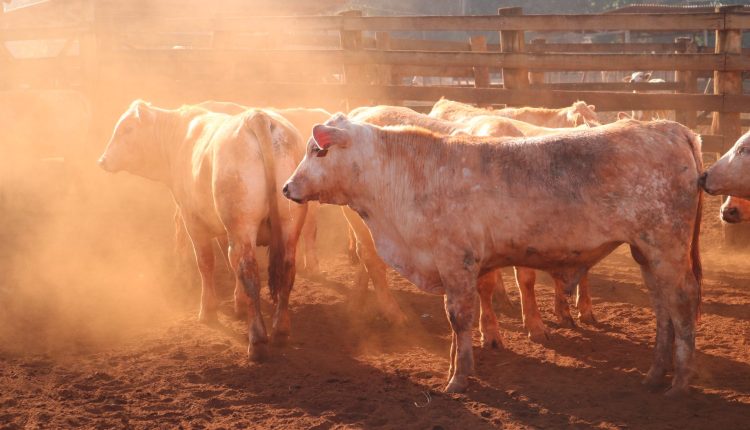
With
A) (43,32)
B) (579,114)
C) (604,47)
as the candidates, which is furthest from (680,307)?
(604,47)

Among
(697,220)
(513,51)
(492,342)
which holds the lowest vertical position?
(492,342)

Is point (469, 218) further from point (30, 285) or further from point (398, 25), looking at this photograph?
point (398, 25)

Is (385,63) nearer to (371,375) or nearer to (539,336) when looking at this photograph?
(539,336)

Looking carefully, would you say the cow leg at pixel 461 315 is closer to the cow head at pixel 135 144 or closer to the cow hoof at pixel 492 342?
the cow hoof at pixel 492 342

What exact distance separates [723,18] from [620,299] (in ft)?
13.3

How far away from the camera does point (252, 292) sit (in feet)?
24.4

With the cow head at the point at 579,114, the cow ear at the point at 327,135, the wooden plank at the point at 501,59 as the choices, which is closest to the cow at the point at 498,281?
the cow ear at the point at 327,135

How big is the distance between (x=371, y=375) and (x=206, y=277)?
263cm

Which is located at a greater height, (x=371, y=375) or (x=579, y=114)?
(x=579, y=114)

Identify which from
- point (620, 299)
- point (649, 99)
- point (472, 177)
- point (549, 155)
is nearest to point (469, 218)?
point (472, 177)

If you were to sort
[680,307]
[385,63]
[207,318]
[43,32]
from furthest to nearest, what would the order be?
[43,32]
[385,63]
[207,318]
[680,307]

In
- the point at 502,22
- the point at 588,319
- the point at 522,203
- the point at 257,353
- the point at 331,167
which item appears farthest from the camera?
the point at 502,22

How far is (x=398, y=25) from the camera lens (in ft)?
42.4

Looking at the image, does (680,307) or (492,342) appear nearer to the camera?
(680,307)
